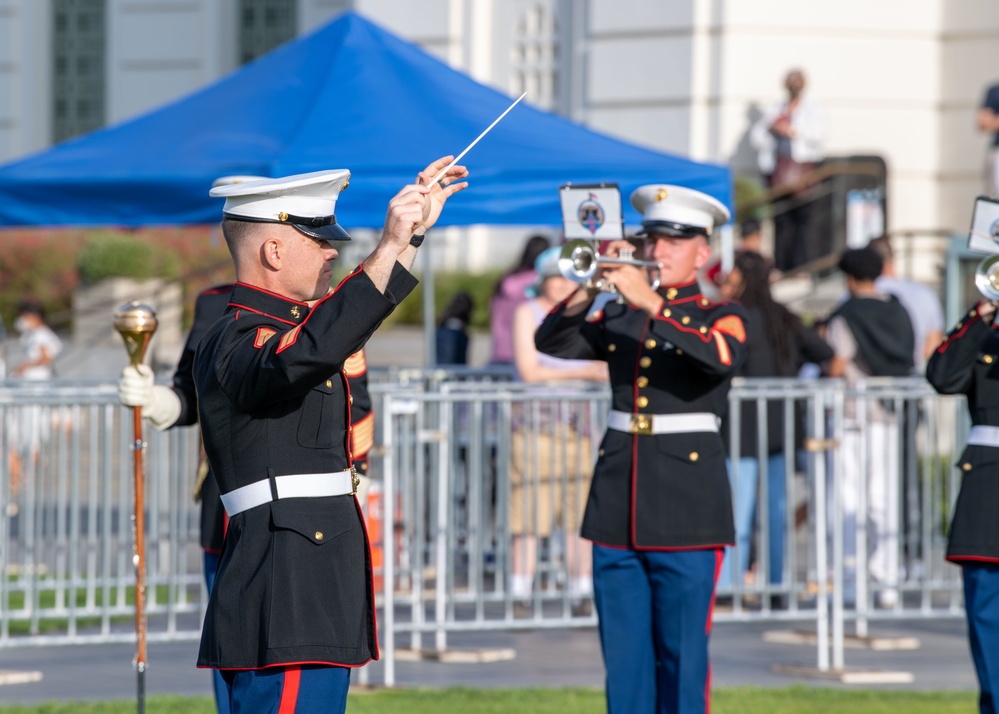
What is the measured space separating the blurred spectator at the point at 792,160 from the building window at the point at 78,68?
1103 cm

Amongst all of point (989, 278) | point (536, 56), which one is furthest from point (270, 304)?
point (536, 56)

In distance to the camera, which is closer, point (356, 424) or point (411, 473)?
point (356, 424)

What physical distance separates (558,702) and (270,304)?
11.3 ft

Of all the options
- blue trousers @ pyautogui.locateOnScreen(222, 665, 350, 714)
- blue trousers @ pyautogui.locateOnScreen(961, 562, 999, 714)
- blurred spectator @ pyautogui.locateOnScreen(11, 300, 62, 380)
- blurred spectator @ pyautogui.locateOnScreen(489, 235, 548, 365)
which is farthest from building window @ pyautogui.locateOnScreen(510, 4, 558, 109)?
blue trousers @ pyautogui.locateOnScreen(222, 665, 350, 714)

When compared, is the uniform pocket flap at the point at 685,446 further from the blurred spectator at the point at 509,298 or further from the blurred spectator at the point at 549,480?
the blurred spectator at the point at 509,298

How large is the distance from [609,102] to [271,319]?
44.1 feet

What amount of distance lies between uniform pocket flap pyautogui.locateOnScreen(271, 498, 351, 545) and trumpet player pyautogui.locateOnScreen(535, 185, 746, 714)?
1.72m

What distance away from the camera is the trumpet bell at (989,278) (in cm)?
539

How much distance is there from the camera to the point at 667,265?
5773 millimetres

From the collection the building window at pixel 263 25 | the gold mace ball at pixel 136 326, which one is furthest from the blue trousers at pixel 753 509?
the building window at pixel 263 25

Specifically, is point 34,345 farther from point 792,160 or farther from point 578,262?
point 578,262

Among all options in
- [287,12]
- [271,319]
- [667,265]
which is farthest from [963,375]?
[287,12]

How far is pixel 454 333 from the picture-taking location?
1171 centimetres

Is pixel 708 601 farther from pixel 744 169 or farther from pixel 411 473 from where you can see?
pixel 744 169
